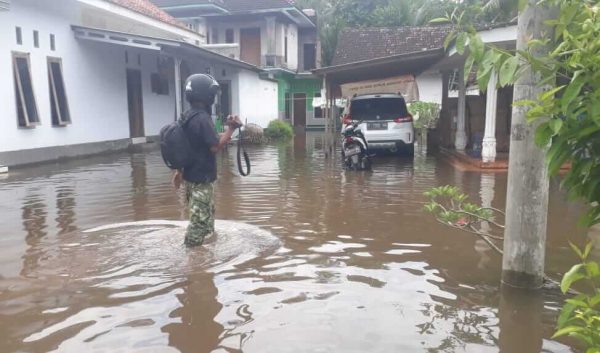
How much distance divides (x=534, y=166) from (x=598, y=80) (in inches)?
90.6

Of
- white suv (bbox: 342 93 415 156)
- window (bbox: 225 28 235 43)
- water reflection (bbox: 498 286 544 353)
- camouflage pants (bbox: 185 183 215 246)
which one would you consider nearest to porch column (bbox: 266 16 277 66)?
window (bbox: 225 28 235 43)

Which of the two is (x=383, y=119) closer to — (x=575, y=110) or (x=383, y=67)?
(x=383, y=67)

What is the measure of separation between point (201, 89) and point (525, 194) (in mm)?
3093

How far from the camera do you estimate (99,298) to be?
14.2ft

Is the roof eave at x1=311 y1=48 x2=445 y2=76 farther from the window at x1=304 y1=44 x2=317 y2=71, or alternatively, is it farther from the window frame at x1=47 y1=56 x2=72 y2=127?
the window at x1=304 y1=44 x2=317 y2=71

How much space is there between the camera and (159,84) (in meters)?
21.5

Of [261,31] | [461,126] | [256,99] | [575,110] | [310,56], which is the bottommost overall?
[461,126]

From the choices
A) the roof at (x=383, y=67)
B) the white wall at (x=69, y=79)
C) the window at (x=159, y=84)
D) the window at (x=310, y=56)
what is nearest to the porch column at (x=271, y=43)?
the window at (x=310, y=56)

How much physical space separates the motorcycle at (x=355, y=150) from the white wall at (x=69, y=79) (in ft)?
26.9

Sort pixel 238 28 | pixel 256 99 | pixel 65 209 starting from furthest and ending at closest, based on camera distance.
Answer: pixel 238 28 → pixel 256 99 → pixel 65 209

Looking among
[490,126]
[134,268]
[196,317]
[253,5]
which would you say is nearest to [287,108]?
[253,5]

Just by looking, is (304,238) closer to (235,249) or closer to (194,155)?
(235,249)

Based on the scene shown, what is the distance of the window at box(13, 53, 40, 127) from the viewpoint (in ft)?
44.4

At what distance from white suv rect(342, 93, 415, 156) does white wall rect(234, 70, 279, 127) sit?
37.4 feet
